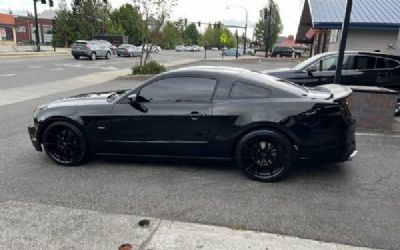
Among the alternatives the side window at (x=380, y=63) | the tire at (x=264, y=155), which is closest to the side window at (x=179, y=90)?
the tire at (x=264, y=155)

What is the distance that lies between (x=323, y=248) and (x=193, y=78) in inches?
106

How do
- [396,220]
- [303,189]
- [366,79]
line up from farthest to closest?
1. [366,79]
2. [303,189]
3. [396,220]

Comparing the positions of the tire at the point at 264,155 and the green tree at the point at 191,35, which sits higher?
the green tree at the point at 191,35

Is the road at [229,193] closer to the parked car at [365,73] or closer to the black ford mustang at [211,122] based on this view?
the black ford mustang at [211,122]

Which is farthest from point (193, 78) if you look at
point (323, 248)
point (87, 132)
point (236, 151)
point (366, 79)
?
point (366, 79)

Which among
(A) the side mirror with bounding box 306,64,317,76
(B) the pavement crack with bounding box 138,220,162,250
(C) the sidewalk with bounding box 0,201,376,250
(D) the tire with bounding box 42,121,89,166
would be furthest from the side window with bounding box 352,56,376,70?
(B) the pavement crack with bounding box 138,220,162,250

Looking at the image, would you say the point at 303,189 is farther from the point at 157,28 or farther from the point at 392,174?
the point at 157,28

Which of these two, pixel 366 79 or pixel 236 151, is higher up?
pixel 366 79

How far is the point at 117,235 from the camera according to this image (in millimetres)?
3311

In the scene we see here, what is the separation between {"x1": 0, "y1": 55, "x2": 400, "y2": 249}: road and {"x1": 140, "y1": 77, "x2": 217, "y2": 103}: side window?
3.08 ft

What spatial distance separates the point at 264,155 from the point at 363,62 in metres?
5.72

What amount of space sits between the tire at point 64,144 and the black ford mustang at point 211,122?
0.05 ft

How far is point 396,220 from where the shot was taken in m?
3.69

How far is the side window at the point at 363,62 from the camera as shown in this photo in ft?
29.2
